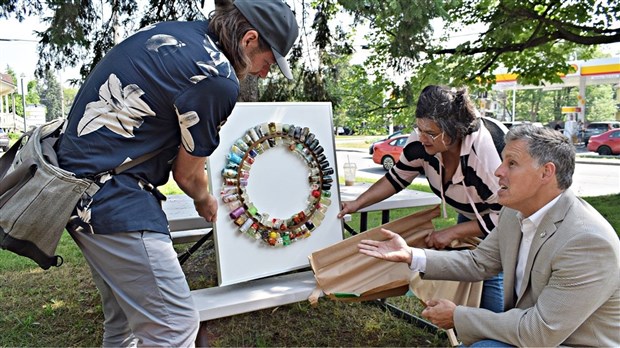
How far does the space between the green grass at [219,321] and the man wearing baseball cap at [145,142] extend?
1.46m

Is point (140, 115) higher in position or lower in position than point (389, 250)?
higher

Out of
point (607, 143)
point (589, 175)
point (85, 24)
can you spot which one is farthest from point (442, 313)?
point (607, 143)

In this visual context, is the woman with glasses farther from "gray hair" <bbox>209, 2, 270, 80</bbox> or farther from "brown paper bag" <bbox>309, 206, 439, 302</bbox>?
"gray hair" <bbox>209, 2, 270, 80</bbox>

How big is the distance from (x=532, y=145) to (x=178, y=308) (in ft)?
3.73

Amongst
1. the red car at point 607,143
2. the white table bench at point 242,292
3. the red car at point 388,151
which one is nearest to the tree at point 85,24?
the white table bench at point 242,292

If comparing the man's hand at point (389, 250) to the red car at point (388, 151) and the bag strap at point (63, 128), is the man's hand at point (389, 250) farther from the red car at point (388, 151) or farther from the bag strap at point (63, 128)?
the red car at point (388, 151)

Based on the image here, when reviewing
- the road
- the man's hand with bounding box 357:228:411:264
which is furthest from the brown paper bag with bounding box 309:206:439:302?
the road

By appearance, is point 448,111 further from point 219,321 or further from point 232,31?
point 219,321

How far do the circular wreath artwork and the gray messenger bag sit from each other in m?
0.76

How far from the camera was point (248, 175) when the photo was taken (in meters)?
2.19

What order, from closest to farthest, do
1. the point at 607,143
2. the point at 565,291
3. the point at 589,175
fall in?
the point at 565,291
the point at 589,175
the point at 607,143

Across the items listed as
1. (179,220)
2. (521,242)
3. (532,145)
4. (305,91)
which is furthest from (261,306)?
(305,91)

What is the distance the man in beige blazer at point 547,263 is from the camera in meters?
1.43

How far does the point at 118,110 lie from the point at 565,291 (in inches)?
52.3
